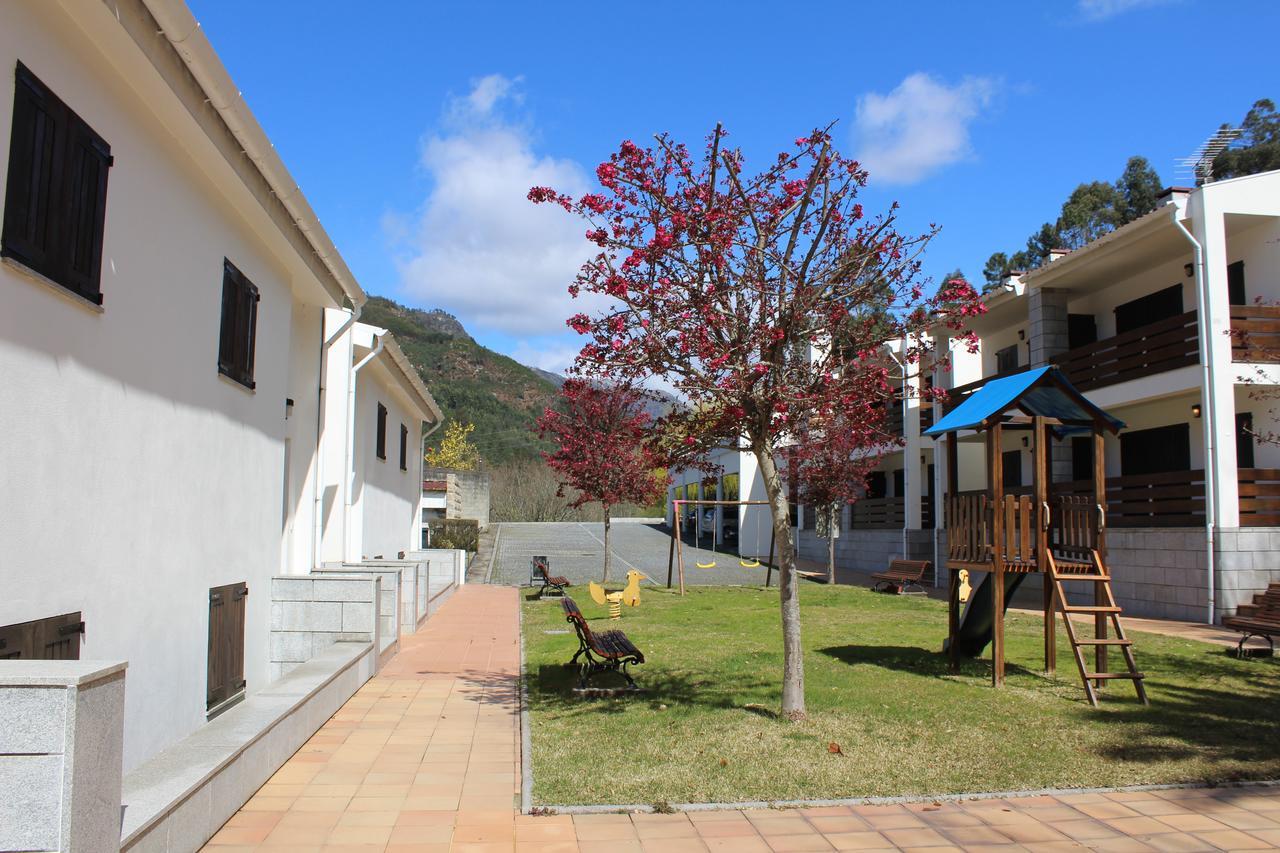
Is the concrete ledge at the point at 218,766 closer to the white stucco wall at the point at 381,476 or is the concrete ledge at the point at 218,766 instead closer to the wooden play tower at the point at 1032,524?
the wooden play tower at the point at 1032,524

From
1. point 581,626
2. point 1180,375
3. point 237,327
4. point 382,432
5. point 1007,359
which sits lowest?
point 581,626

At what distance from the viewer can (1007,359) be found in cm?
2342

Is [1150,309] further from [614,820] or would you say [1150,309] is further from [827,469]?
[614,820]

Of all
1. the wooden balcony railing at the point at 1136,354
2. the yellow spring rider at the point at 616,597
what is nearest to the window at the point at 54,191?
the yellow spring rider at the point at 616,597

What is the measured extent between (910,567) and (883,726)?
1480 centimetres

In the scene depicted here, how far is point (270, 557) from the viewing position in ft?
30.5

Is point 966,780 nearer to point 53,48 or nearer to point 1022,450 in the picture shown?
point 53,48

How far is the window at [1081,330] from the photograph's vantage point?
20266 mm

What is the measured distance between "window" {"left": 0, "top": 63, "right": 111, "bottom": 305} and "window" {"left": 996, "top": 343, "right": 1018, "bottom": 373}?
21.5 m

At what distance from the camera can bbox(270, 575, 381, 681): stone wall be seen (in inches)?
374

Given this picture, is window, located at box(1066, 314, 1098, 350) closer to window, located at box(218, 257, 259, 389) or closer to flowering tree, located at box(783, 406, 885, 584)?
flowering tree, located at box(783, 406, 885, 584)

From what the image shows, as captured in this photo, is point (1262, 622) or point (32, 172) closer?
point (32, 172)

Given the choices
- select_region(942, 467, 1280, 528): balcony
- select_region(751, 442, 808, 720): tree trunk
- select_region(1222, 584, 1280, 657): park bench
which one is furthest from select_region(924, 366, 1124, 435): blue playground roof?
select_region(942, 467, 1280, 528): balcony

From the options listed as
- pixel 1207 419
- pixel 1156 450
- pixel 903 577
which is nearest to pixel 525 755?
pixel 1207 419
